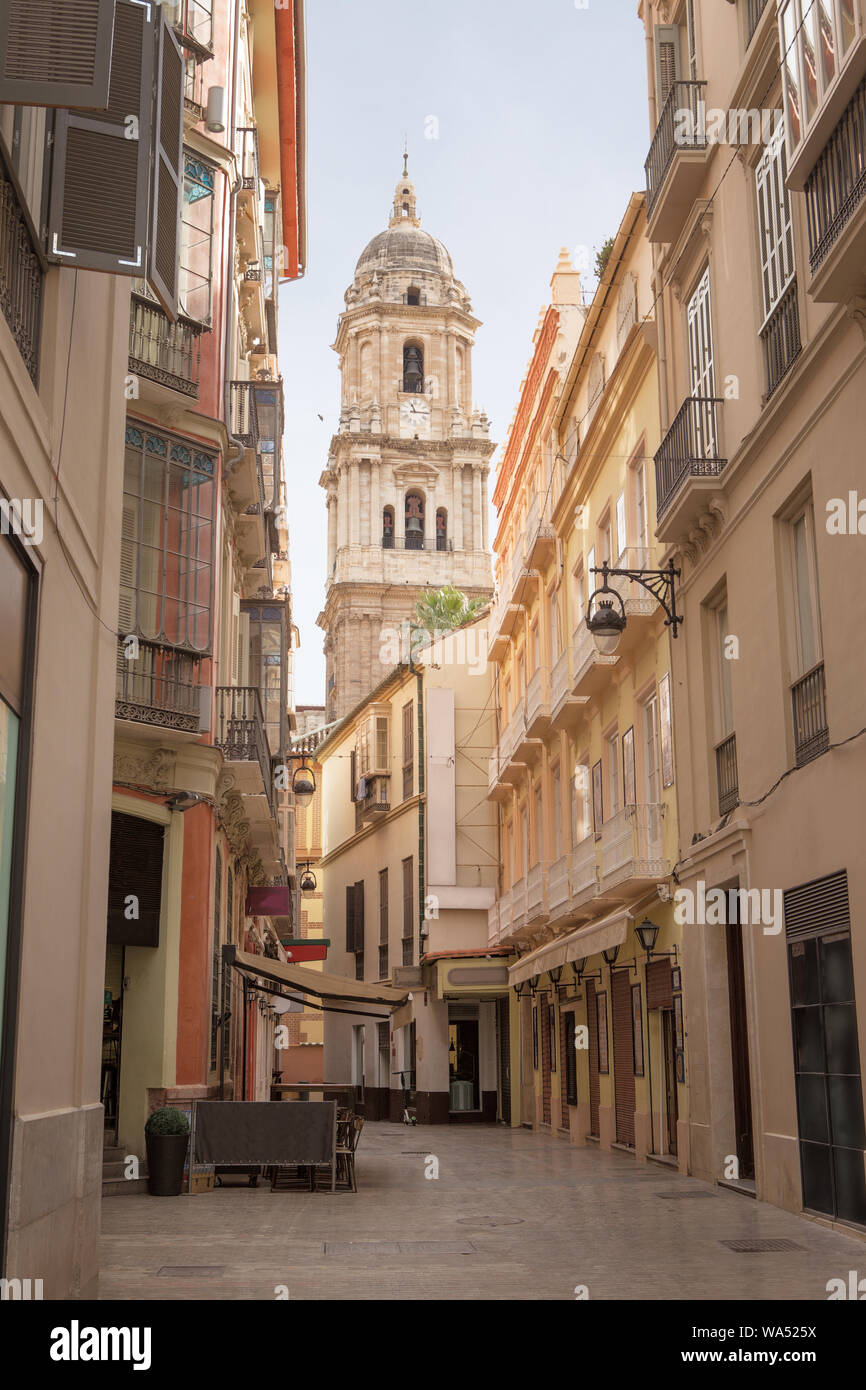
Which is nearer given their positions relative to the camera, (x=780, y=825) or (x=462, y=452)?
(x=780, y=825)

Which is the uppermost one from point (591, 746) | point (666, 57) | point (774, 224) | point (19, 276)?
point (666, 57)

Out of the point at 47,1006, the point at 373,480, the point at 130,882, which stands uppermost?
the point at 373,480

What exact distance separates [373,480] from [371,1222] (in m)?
61.2

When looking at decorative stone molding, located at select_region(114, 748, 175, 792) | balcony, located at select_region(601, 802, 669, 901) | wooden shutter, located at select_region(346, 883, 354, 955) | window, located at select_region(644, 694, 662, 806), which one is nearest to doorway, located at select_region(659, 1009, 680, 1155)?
balcony, located at select_region(601, 802, 669, 901)

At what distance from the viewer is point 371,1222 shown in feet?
42.6

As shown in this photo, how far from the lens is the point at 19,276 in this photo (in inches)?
280

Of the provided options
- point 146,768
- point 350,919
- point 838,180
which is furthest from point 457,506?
point 838,180

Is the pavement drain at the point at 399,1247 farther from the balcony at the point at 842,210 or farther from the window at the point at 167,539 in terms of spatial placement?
the window at the point at 167,539

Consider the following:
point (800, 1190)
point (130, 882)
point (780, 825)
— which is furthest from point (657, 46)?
point (800, 1190)

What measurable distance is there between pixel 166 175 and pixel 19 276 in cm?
154

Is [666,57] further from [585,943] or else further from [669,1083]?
[669,1083]

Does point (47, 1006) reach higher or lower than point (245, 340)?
lower

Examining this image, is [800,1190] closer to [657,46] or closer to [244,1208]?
[244,1208]
